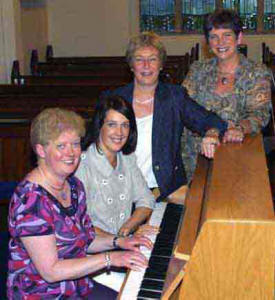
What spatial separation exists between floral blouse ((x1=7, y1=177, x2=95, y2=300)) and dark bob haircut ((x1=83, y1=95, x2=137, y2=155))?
1.28 ft

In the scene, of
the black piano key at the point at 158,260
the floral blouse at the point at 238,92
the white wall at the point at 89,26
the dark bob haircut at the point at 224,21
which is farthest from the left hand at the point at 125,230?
the white wall at the point at 89,26

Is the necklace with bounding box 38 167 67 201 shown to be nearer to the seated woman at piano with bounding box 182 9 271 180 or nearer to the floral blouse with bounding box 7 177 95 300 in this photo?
the floral blouse with bounding box 7 177 95 300

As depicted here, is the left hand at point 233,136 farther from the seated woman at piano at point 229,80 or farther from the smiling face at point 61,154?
the smiling face at point 61,154

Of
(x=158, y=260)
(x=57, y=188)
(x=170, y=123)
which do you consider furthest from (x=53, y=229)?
(x=170, y=123)

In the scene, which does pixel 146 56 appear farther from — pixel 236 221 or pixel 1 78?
pixel 1 78

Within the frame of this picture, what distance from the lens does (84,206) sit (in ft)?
8.19

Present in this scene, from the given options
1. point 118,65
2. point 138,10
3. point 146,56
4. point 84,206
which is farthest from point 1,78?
point 84,206

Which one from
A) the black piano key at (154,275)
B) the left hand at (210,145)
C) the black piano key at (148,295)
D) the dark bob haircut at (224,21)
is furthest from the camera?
the dark bob haircut at (224,21)

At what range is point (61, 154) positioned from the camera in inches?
90.6

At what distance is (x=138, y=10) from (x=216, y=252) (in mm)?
10406

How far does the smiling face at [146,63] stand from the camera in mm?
3025

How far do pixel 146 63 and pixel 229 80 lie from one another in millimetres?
549

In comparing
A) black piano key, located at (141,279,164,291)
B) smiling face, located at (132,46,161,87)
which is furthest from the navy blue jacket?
black piano key, located at (141,279,164,291)

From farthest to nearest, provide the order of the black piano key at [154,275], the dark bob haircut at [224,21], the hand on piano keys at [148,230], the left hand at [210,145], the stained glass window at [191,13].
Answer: the stained glass window at [191,13], the dark bob haircut at [224,21], the left hand at [210,145], the hand on piano keys at [148,230], the black piano key at [154,275]
